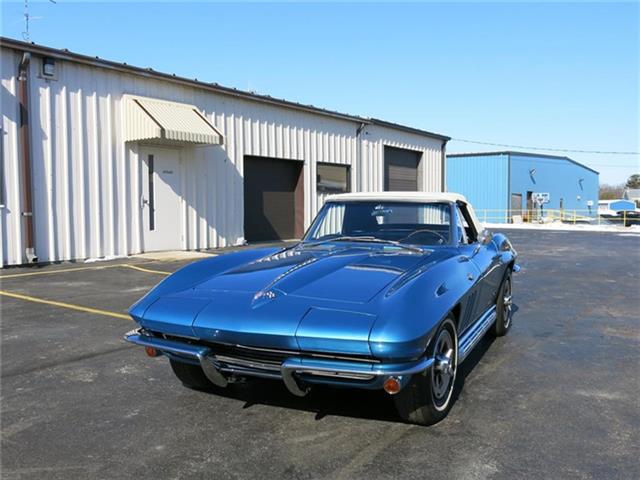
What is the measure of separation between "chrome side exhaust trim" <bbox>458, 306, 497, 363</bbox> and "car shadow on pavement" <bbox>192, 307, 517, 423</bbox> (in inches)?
12.1

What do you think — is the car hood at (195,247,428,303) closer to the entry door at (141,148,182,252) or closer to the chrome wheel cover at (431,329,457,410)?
the chrome wheel cover at (431,329,457,410)

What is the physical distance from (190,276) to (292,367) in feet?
4.15

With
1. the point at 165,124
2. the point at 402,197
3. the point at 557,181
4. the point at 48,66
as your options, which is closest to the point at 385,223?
the point at 402,197

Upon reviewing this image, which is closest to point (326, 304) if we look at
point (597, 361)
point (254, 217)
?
point (597, 361)

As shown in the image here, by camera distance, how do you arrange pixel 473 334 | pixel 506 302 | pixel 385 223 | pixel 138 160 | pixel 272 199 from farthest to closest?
1. pixel 272 199
2. pixel 138 160
3. pixel 506 302
4. pixel 385 223
5. pixel 473 334

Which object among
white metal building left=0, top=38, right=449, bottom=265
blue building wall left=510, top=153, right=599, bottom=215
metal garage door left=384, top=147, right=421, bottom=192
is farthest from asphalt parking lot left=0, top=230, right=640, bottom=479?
blue building wall left=510, top=153, right=599, bottom=215

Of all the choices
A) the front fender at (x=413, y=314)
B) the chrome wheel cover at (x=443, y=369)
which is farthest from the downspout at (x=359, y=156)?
the chrome wheel cover at (x=443, y=369)

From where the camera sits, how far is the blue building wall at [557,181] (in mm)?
46812

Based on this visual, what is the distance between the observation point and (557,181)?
53.5 m

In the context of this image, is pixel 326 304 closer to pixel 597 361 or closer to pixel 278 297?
pixel 278 297

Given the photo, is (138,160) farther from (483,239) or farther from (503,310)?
(483,239)

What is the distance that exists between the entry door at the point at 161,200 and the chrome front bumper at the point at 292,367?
1018 cm

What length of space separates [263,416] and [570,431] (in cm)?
183

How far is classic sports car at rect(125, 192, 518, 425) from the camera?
2881mm
